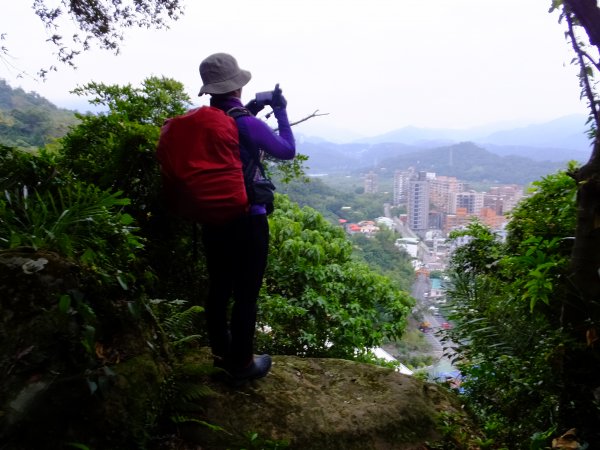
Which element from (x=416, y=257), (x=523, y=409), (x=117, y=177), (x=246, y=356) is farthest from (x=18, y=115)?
(x=523, y=409)

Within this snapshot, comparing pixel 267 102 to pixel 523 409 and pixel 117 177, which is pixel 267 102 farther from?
pixel 523 409

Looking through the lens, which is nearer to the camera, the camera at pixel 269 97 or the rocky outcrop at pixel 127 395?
the rocky outcrop at pixel 127 395

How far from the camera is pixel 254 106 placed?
8.88ft

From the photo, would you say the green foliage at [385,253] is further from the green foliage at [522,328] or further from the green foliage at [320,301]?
the green foliage at [522,328]

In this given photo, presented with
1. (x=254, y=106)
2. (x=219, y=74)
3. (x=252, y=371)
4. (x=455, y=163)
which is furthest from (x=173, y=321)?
(x=455, y=163)

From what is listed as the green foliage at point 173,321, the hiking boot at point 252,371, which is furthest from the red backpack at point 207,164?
the hiking boot at point 252,371


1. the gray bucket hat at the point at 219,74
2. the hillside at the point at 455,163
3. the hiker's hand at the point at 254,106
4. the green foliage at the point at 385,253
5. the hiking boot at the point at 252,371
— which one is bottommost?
the green foliage at the point at 385,253

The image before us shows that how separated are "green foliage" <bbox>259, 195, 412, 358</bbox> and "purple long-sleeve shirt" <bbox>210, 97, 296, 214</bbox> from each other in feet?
Answer: 9.38

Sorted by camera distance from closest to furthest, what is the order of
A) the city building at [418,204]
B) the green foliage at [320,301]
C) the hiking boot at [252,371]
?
1. the hiking boot at [252,371]
2. the green foliage at [320,301]
3. the city building at [418,204]

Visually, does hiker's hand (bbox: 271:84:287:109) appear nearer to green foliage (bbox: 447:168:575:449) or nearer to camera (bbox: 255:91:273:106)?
camera (bbox: 255:91:273:106)

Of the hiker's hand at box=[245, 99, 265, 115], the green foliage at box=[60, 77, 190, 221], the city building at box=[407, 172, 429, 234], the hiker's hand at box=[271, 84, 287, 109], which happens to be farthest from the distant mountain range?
the hiker's hand at box=[271, 84, 287, 109]

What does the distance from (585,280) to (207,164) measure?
2.18 m

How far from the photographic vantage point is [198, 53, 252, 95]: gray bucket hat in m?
2.49

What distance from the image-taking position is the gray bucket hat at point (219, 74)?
249 cm
